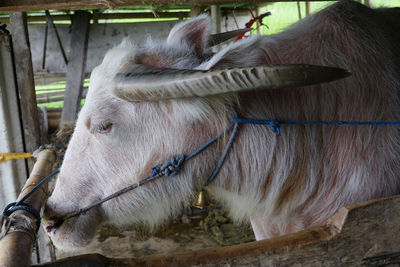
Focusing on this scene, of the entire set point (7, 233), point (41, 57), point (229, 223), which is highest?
point (41, 57)

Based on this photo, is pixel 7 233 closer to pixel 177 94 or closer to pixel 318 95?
pixel 177 94

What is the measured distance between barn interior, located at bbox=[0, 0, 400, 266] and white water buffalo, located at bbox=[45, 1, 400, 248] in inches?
13.3

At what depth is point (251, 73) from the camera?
1.08 m

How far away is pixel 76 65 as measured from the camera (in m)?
6.36

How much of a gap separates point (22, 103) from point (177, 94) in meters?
2.20

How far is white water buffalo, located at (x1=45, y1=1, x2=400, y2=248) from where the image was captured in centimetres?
145

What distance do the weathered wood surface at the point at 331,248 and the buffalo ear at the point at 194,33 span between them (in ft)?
3.39

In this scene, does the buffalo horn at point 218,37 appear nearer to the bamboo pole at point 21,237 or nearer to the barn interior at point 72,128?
the barn interior at point 72,128

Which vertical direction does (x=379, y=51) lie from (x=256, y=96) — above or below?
above

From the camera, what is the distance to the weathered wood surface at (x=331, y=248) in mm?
1057

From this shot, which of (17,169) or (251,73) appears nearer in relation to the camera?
(251,73)

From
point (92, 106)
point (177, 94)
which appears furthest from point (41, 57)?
point (177, 94)

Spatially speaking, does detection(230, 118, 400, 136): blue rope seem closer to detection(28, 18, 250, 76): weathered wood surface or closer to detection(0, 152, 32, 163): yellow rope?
detection(0, 152, 32, 163): yellow rope

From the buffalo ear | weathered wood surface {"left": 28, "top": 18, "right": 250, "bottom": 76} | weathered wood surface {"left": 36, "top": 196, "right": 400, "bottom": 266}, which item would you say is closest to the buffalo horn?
the buffalo ear
